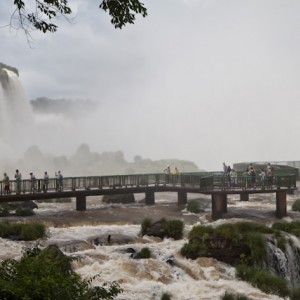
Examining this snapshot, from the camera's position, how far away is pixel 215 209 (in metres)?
29.0

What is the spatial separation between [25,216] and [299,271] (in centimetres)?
1848

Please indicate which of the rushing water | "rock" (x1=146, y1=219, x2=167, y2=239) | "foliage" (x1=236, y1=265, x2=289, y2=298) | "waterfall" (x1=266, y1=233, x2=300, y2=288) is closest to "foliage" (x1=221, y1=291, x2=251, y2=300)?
the rushing water

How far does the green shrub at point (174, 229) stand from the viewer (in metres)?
21.9

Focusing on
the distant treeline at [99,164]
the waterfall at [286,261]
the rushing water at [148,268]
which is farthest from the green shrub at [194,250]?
the distant treeline at [99,164]

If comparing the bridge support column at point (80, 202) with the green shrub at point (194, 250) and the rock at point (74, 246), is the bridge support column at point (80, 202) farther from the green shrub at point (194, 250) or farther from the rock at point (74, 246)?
the green shrub at point (194, 250)

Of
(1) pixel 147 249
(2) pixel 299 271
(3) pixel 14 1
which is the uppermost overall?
(3) pixel 14 1

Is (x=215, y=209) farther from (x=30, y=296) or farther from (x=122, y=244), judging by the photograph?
(x=30, y=296)

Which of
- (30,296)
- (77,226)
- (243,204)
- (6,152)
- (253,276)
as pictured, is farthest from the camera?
(6,152)

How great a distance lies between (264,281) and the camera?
1636 centimetres

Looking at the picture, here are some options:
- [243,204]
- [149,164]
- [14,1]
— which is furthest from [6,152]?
[14,1]

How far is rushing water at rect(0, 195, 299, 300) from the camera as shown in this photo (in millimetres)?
15344

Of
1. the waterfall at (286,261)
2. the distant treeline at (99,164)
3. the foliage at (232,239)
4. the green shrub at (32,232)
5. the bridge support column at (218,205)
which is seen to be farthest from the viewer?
the distant treeline at (99,164)

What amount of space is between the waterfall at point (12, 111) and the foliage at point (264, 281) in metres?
84.0

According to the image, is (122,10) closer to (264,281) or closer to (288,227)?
(264,281)
